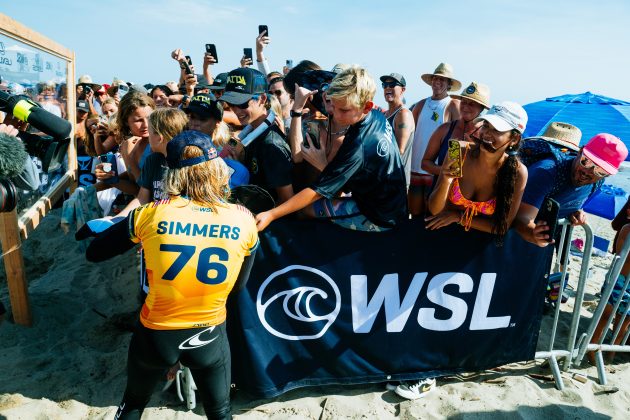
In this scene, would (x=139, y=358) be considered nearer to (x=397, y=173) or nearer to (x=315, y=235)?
(x=315, y=235)

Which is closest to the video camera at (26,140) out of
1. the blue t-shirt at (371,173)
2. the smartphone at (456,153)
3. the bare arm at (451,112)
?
the blue t-shirt at (371,173)

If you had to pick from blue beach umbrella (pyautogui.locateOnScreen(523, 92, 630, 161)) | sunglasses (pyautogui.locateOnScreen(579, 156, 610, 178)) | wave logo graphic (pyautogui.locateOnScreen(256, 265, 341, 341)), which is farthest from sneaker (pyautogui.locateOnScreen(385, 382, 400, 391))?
blue beach umbrella (pyautogui.locateOnScreen(523, 92, 630, 161))

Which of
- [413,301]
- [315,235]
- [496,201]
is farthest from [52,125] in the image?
[496,201]

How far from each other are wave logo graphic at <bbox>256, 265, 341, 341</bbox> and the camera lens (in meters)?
1.61

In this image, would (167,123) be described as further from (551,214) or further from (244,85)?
(551,214)

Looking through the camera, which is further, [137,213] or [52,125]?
[52,125]

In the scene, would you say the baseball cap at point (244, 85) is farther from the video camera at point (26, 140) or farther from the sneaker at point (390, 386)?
the sneaker at point (390, 386)

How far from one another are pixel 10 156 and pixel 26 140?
881 mm

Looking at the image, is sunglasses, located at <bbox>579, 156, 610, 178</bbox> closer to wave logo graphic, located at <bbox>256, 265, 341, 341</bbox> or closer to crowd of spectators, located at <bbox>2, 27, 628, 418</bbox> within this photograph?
crowd of spectators, located at <bbox>2, 27, 628, 418</bbox>

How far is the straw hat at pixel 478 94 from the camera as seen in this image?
4559 millimetres

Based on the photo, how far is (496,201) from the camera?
127 inches

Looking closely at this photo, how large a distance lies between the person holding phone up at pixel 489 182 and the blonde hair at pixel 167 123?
1.91m

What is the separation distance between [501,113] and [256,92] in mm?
1814

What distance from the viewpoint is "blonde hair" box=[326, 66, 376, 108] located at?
9.18 feet
